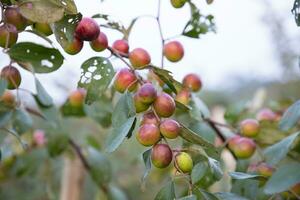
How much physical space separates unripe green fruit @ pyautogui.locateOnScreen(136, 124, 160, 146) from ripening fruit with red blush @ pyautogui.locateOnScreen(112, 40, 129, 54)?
0.63 ft

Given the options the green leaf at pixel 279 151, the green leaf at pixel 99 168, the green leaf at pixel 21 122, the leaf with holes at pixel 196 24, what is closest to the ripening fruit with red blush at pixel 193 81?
the leaf with holes at pixel 196 24

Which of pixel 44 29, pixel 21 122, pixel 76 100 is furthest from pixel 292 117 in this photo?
pixel 76 100

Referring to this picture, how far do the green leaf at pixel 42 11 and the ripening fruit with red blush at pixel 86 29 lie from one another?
0.05 metres

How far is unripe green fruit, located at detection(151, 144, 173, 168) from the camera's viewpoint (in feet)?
1.72

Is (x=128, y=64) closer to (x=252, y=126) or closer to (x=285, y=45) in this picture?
(x=252, y=126)

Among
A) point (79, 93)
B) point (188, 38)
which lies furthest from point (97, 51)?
point (79, 93)

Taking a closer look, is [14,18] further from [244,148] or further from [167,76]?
[244,148]

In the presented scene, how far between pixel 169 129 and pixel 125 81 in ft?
0.38

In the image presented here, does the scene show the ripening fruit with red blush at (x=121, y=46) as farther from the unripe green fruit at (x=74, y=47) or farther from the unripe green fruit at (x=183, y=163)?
the unripe green fruit at (x=183, y=163)

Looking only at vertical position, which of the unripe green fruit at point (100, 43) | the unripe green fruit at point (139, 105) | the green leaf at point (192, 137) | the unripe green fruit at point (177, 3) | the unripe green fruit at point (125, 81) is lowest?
the green leaf at point (192, 137)

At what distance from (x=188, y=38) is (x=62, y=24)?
12.8 inches

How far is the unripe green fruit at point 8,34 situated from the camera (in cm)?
59

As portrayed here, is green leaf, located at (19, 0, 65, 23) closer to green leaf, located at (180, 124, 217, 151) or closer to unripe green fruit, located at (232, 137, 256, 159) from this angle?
green leaf, located at (180, 124, 217, 151)

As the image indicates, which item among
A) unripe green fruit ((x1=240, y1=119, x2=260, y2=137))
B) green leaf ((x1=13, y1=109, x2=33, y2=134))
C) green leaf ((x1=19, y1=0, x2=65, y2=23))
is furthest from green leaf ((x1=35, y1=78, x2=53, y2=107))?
unripe green fruit ((x1=240, y1=119, x2=260, y2=137))
